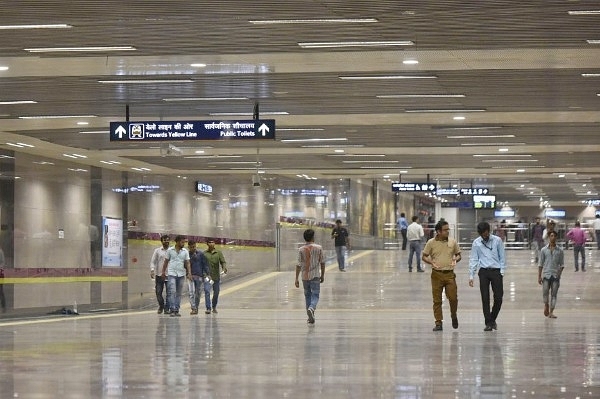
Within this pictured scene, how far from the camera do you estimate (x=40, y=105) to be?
22484 mm

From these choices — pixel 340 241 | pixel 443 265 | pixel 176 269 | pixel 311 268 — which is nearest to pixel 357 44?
pixel 443 265

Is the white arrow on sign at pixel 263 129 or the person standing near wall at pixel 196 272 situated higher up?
the white arrow on sign at pixel 263 129

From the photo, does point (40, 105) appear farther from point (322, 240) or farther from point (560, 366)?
point (322, 240)

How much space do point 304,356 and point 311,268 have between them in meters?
7.65

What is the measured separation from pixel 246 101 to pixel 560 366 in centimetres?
1134

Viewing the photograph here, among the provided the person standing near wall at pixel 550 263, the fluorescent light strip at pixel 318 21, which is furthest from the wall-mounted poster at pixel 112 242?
the fluorescent light strip at pixel 318 21

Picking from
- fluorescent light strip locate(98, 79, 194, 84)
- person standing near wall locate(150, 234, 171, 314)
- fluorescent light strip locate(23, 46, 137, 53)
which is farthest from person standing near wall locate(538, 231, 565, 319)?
fluorescent light strip locate(23, 46, 137, 53)

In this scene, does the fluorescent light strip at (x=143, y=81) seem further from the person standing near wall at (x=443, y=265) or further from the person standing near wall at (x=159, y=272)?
the person standing near wall at (x=159, y=272)

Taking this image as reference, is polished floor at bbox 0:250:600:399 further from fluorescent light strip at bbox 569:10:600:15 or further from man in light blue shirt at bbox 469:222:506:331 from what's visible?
fluorescent light strip at bbox 569:10:600:15

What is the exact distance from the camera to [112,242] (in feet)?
120

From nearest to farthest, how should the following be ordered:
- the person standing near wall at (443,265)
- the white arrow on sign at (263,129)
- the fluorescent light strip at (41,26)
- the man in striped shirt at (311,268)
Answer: the fluorescent light strip at (41,26)
the person standing near wall at (443,265)
the man in striped shirt at (311,268)
the white arrow on sign at (263,129)

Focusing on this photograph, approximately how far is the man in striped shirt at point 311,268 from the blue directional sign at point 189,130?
2640 mm

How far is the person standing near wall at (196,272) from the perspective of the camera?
1042 inches

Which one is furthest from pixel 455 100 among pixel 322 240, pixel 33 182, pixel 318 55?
pixel 322 240
